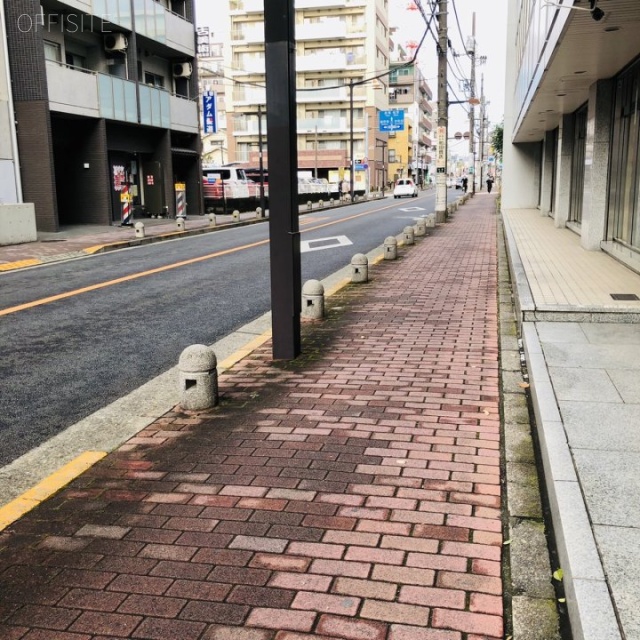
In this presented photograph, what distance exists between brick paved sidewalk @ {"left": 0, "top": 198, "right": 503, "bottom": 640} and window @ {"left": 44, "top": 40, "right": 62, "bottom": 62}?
21916 mm

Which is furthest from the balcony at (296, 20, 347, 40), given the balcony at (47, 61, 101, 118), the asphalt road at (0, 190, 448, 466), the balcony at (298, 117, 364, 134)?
the asphalt road at (0, 190, 448, 466)

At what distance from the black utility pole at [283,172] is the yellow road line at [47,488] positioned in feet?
8.19

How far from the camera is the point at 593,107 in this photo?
13.2 meters

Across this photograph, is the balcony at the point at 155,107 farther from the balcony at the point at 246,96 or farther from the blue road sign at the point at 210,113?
the balcony at the point at 246,96

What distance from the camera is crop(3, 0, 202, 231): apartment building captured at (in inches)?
868

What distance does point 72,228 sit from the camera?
24578mm

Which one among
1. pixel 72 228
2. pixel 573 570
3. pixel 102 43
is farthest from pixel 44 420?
pixel 102 43

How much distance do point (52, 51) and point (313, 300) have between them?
2041 centimetres

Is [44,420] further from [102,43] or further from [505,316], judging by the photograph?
[102,43]

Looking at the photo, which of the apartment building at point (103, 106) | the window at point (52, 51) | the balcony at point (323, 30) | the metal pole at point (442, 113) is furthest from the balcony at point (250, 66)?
the metal pole at point (442, 113)

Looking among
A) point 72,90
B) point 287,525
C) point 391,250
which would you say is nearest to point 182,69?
point 72,90

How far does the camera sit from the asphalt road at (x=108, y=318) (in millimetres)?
5855

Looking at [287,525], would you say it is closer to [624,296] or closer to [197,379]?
[197,379]

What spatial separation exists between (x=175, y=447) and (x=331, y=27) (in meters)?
68.4
